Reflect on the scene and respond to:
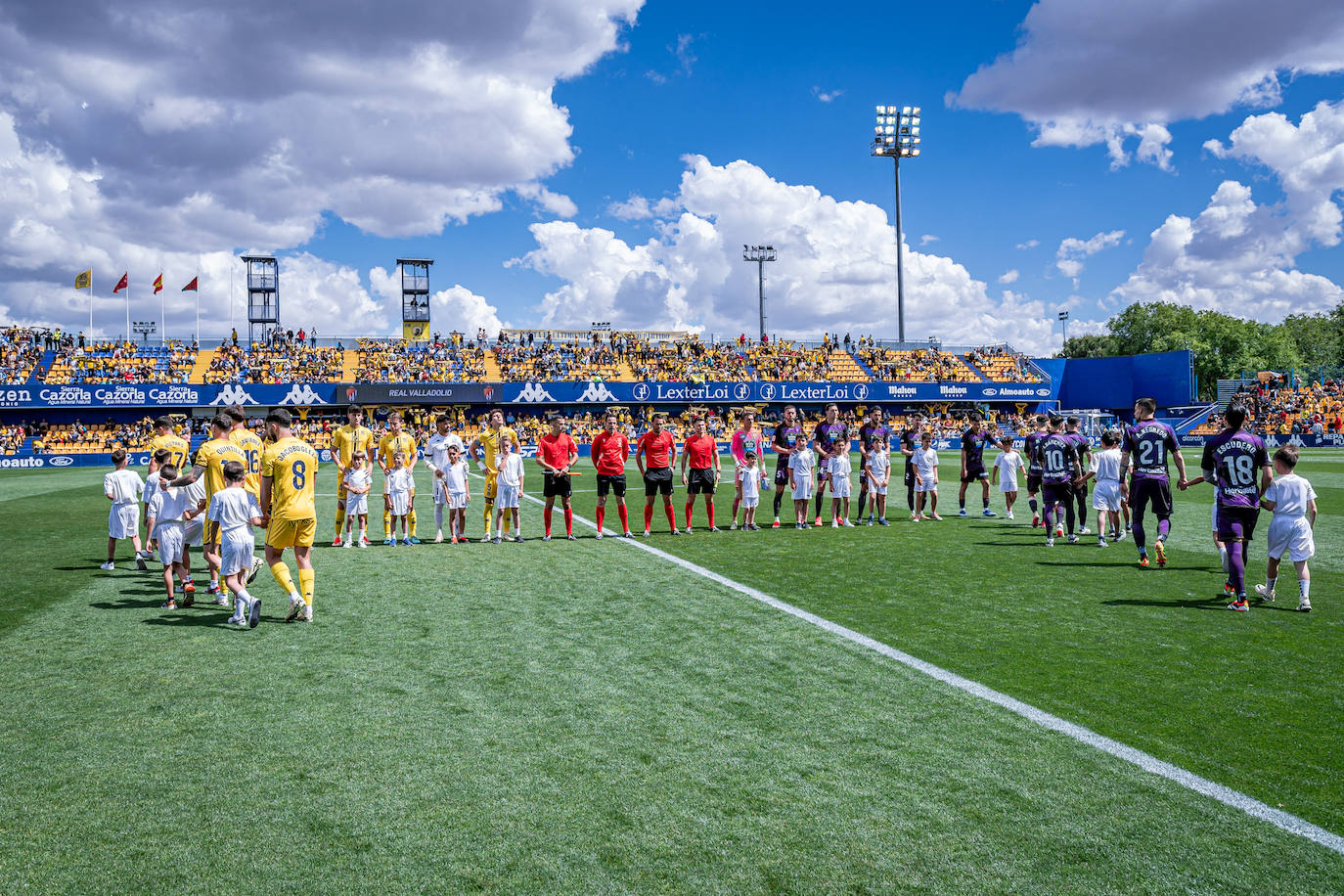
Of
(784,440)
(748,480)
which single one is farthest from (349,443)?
(784,440)

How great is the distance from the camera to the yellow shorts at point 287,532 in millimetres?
7344

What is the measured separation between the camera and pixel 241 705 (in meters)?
5.29

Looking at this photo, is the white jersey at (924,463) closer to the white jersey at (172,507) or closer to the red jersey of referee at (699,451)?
the red jersey of referee at (699,451)

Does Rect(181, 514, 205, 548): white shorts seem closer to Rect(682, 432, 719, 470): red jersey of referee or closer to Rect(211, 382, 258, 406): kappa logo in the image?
Rect(682, 432, 719, 470): red jersey of referee

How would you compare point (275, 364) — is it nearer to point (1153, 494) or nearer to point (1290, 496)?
point (1153, 494)

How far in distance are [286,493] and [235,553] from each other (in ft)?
2.57

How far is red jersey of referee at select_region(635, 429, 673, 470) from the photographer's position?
12.8 m

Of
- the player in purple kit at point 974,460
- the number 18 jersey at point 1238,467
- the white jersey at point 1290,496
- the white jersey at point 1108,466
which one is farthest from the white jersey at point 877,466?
the white jersey at point 1290,496

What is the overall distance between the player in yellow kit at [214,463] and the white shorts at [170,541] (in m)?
0.47

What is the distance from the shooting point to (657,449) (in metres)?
12.8

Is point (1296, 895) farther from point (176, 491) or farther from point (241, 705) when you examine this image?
point (176, 491)

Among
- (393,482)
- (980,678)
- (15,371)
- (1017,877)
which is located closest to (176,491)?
(393,482)

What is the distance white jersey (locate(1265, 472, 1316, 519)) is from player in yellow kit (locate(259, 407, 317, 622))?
848cm

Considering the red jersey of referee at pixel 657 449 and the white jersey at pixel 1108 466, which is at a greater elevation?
the red jersey of referee at pixel 657 449
